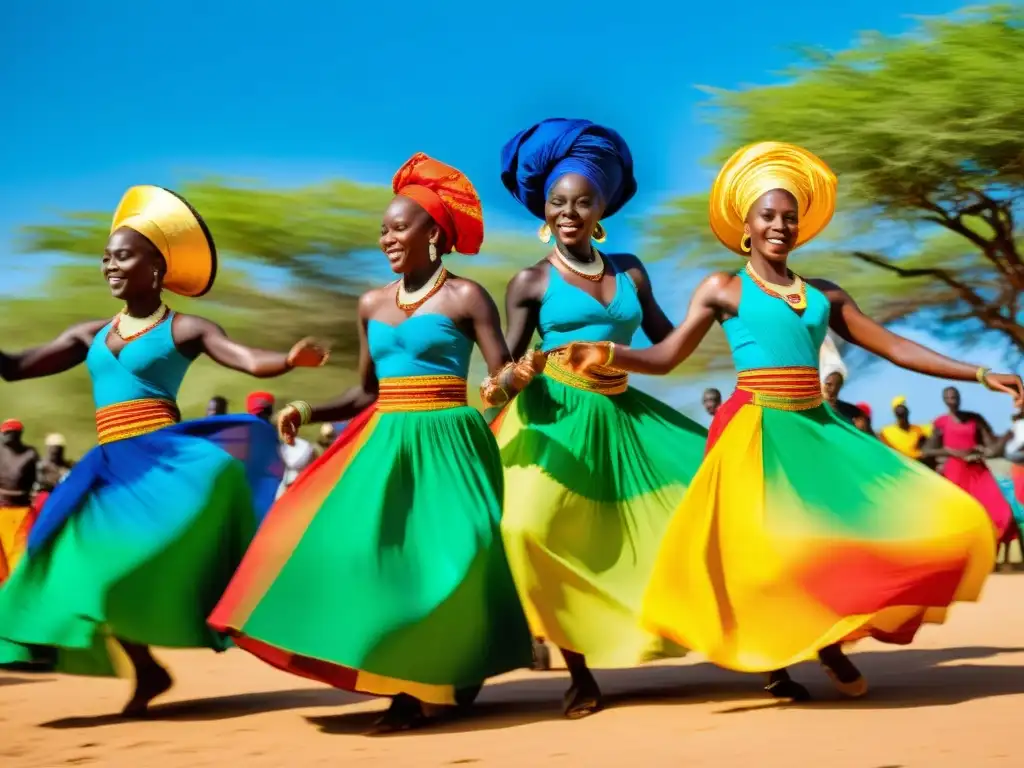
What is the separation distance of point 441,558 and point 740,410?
1522 millimetres

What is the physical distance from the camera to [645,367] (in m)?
6.68

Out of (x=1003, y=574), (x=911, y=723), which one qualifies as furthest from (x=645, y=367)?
(x=1003, y=574)

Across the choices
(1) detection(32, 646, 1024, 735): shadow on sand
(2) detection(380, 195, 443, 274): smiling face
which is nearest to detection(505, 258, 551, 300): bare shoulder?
(2) detection(380, 195, 443, 274): smiling face

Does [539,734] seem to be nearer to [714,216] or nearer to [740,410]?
[740,410]

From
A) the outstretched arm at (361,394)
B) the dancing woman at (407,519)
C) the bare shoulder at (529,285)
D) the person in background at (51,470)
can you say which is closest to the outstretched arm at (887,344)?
the bare shoulder at (529,285)

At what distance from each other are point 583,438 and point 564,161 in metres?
1.41

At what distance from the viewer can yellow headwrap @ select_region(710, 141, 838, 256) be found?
7.02m

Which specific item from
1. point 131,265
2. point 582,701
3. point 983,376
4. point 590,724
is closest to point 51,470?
point 131,265

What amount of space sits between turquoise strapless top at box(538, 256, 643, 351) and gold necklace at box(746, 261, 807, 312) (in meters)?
0.73

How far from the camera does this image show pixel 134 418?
732cm

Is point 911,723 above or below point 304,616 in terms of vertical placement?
below

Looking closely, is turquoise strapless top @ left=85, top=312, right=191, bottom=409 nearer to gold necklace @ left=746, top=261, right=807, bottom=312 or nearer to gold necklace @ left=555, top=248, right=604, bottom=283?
gold necklace @ left=555, top=248, right=604, bottom=283

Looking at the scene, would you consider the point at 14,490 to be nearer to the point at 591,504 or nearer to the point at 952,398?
the point at 591,504

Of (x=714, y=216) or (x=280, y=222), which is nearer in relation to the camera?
(x=714, y=216)
